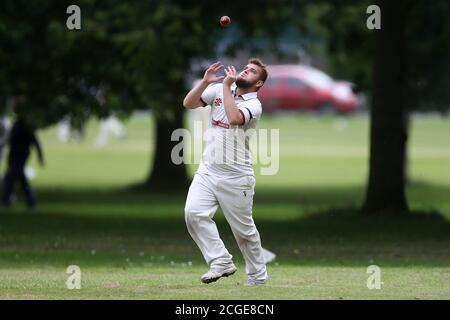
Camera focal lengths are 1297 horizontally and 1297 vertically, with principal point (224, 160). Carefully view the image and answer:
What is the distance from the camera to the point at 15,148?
90.6ft

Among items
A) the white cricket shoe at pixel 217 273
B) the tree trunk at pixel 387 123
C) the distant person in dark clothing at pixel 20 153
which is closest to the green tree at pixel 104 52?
the distant person in dark clothing at pixel 20 153

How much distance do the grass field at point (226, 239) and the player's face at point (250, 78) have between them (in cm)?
209

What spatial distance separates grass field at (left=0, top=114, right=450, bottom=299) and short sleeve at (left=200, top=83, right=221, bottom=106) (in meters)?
1.93

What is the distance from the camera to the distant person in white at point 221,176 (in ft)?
43.4

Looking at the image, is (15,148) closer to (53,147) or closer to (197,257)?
(197,257)

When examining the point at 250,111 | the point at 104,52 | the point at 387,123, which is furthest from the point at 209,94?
the point at 104,52

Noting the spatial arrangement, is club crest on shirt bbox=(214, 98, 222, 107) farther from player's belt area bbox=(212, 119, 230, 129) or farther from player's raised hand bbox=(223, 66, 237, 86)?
player's raised hand bbox=(223, 66, 237, 86)

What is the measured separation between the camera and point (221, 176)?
523 inches

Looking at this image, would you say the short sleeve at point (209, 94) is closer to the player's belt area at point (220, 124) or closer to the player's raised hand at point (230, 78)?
the player's belt area at point (220, 124)

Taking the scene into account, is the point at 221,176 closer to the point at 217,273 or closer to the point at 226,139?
the point at 226,139

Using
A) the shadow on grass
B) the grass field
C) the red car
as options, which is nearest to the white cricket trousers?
the grass field

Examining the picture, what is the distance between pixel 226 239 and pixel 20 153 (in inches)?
324
